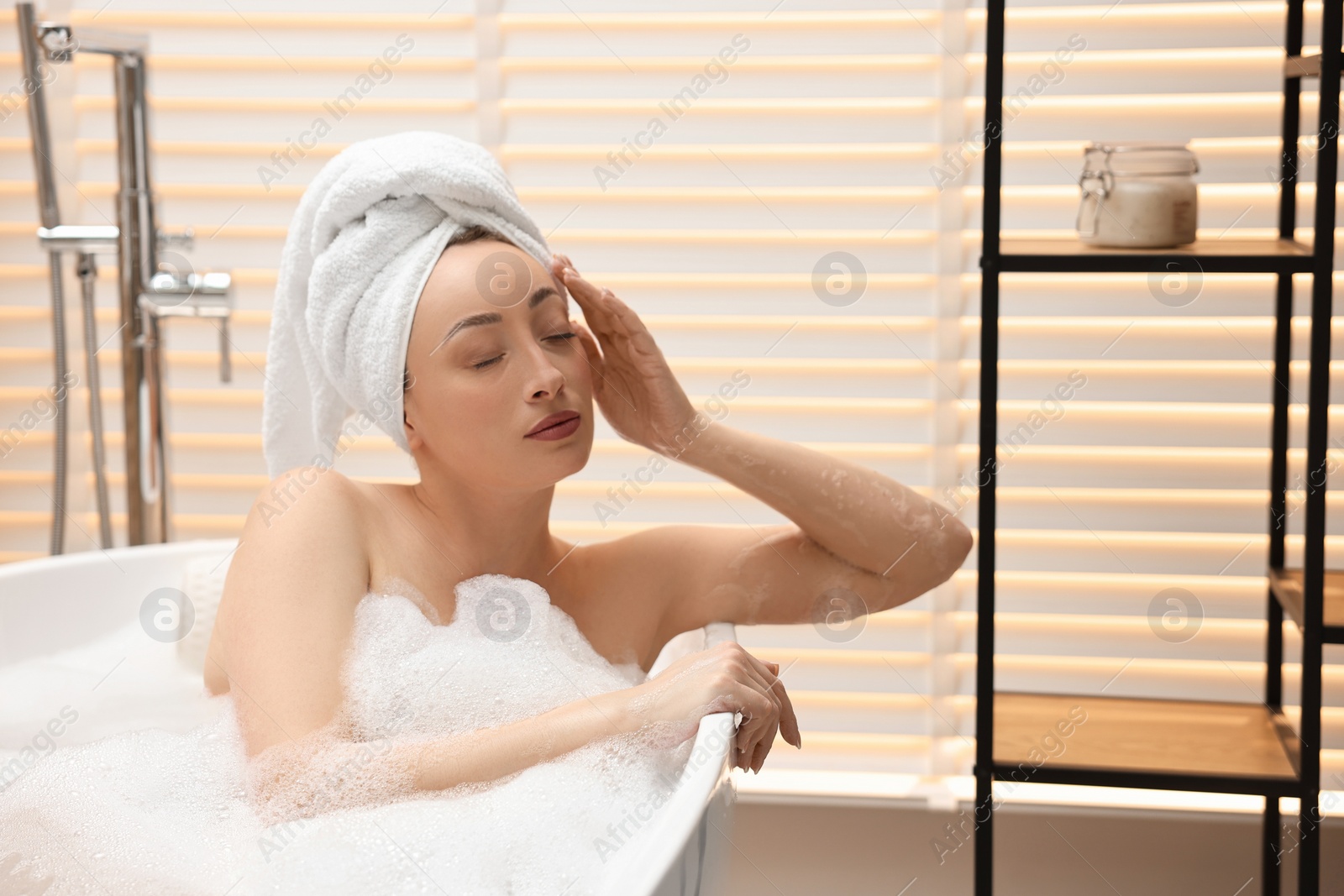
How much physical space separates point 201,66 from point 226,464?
70 cm

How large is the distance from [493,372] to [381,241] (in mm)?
197

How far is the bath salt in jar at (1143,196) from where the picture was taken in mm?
1537

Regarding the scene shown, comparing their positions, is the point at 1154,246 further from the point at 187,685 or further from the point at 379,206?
the point at 187,685

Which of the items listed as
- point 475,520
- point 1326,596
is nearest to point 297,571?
point 475,520

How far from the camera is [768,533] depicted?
155 cm

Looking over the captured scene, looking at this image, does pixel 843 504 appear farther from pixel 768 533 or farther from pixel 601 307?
pixel 601 307

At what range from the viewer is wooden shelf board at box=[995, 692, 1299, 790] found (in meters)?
1.57

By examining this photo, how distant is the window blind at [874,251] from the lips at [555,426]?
731 millimetres

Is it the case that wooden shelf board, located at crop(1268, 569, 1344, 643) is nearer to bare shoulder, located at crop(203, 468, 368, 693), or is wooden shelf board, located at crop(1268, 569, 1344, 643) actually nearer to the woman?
the woman

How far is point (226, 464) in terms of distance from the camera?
2193 mm

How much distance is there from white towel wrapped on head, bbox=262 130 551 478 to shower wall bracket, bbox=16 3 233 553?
53cm

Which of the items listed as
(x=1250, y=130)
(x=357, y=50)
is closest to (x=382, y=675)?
(x=357, y=50)

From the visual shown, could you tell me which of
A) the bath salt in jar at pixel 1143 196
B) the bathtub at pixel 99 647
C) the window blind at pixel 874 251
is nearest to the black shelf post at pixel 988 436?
the bath salt in jar at pixel 1143 196

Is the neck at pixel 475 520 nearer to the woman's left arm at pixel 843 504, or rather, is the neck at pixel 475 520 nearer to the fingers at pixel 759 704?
the woman's left arm at pixel 843 504
